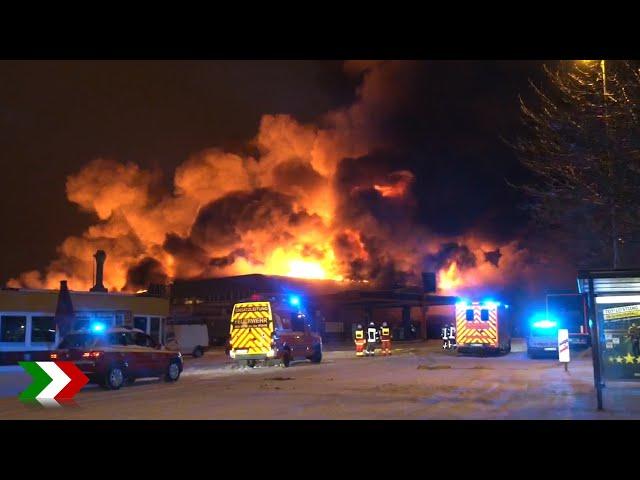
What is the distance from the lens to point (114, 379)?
1602 cm

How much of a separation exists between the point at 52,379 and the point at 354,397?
5742 millimetres

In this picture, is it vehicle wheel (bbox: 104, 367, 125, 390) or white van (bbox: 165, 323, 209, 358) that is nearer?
vehicle wheel (bbox: 104, 367, 125, 390)

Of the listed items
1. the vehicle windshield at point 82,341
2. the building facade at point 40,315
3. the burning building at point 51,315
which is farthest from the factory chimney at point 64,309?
the vehicle windshield at point 82,341

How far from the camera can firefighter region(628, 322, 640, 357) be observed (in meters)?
13.2

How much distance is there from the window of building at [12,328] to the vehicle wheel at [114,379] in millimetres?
13527

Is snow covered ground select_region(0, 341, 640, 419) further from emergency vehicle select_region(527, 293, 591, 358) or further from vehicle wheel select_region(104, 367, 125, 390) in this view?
emergency vehicle select_region(527, 293, 591, 358)

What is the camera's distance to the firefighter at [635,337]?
520 inches

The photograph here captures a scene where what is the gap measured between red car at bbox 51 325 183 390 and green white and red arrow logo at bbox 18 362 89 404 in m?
2.74

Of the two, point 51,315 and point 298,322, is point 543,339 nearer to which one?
point 298,322

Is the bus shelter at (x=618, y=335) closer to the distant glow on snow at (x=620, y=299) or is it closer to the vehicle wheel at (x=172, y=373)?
the distant glow on snow at (x=620, y=299)

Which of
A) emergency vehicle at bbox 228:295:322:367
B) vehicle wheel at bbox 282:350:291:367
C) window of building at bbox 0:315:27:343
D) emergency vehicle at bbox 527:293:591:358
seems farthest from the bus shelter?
window of building at bbox 0:315:27:343
